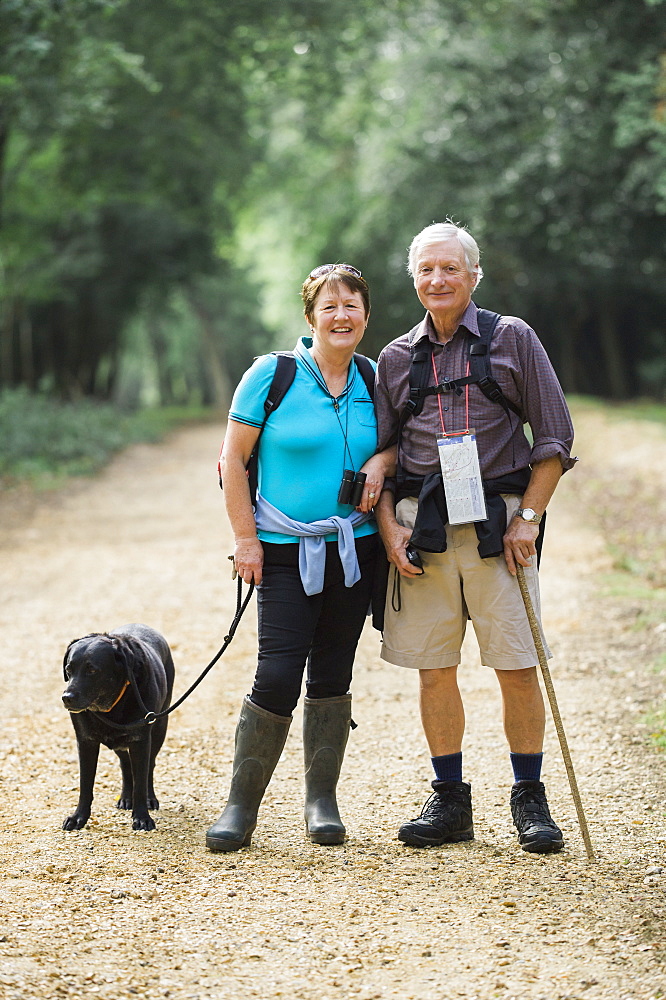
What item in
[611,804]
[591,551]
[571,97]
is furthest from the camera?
[571,97]

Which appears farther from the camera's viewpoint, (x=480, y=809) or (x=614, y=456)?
(x=614, y=456)

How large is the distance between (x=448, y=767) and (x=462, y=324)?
5.42ft

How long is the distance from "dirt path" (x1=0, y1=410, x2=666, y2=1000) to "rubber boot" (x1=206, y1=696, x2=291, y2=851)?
5.3 inches

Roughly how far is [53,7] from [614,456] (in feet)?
34.4

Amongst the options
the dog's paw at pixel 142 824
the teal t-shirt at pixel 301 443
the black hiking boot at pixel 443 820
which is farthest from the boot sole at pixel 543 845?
the dog's paw at pixel 142 824

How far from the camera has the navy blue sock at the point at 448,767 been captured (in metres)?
4.05

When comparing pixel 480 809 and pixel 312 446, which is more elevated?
pixel 312 446

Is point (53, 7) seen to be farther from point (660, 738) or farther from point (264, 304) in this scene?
point (264, 304)

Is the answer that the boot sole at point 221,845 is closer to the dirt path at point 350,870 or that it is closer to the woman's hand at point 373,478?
the dirt path at point 350,870

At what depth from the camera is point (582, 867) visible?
3.65 meters

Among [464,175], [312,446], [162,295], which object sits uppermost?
[464,175]

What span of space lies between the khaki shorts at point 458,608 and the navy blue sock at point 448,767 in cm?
37

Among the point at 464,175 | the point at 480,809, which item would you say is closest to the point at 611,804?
the point at 480,809

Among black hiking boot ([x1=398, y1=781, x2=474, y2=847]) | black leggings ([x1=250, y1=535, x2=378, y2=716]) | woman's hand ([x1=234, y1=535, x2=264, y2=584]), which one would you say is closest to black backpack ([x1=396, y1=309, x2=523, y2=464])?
black leggings ([x1=250, y1=535, x2=378, y2=716])
